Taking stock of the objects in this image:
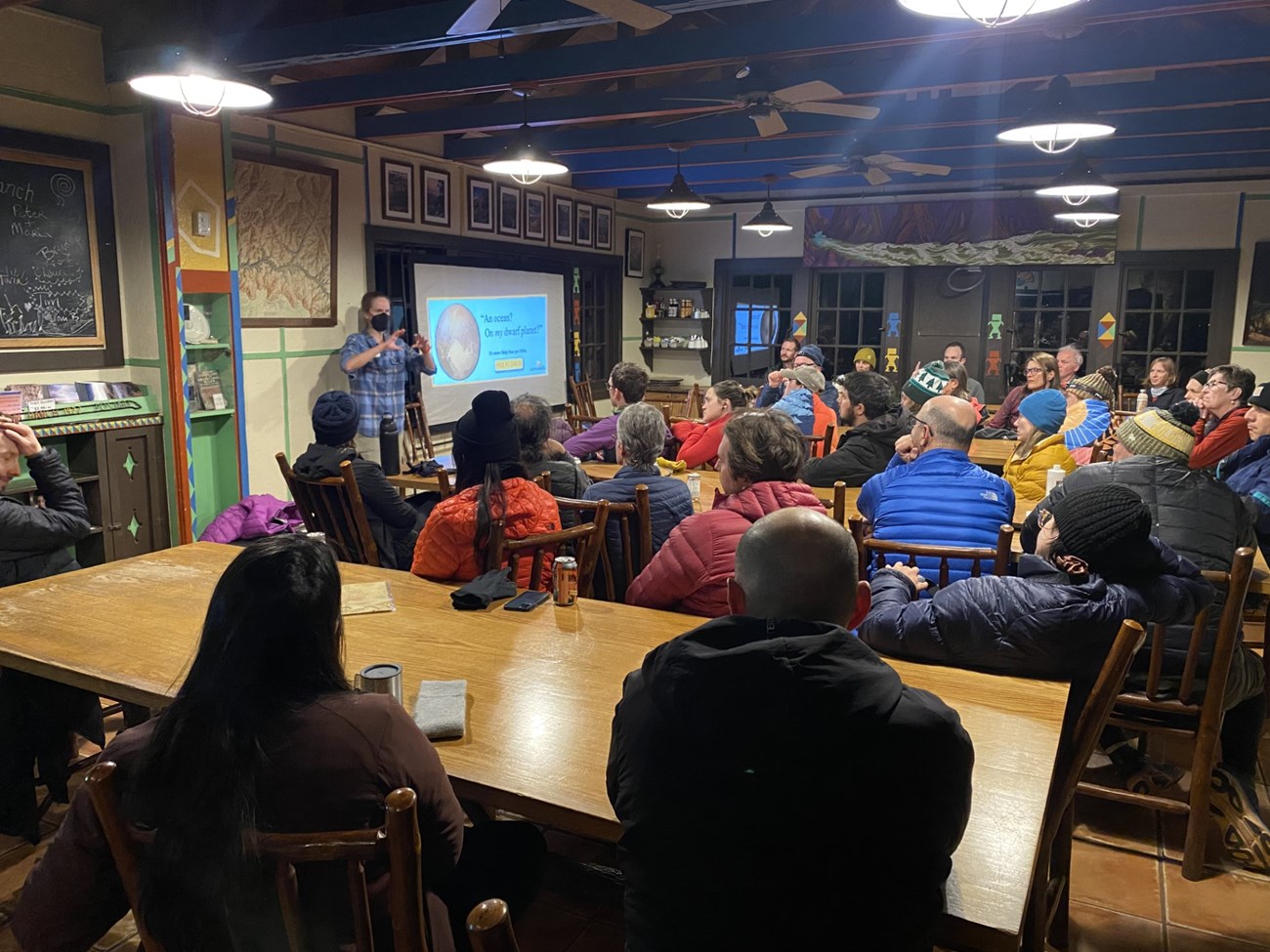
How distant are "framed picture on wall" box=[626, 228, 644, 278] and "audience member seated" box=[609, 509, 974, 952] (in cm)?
920

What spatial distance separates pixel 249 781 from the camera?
1200 mm

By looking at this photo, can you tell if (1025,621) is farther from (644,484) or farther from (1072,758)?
(644,484)

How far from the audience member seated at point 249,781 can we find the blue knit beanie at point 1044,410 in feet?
11.3

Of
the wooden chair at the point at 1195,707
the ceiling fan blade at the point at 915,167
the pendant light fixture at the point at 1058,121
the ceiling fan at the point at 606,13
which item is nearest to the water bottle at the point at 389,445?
the ceiling fan at the point at 606,13

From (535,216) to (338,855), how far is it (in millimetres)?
7795

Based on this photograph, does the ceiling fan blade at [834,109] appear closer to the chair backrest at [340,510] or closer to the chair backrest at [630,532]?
the chair backrest at [630,532]

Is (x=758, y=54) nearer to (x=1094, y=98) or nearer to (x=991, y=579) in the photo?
(x=1094, y=98)

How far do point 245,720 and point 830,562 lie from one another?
2.77 feet

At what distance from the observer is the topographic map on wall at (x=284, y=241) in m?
5.46

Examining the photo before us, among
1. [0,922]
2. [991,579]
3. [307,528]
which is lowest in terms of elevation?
[0,922]

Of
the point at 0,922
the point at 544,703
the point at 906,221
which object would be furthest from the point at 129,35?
the point at 906,221

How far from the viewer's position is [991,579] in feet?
6.64

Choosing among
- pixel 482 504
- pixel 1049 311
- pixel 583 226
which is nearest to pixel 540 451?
pixel 482 504

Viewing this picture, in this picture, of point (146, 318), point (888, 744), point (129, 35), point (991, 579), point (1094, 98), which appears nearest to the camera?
point (888, 744)
